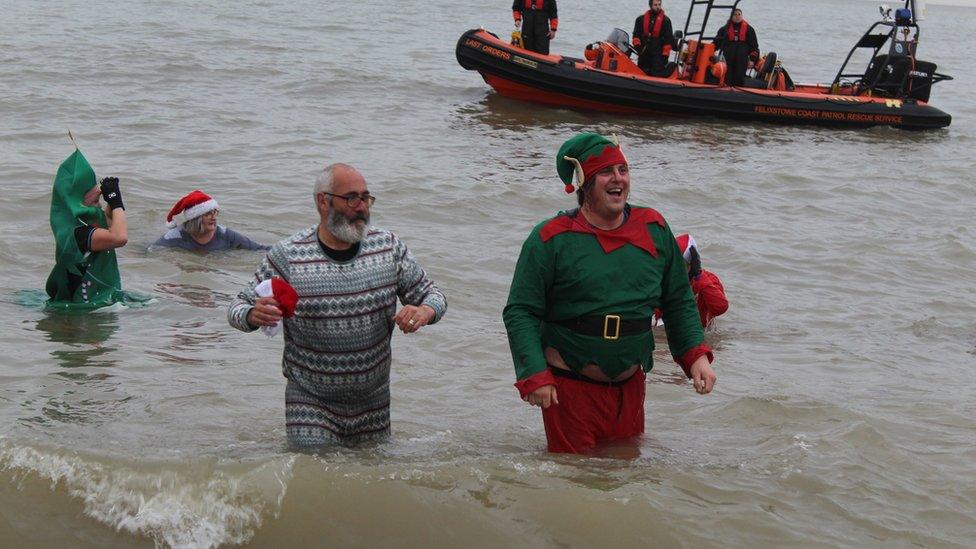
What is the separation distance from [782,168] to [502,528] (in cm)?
1254

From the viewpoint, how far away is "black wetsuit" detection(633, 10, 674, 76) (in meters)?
19.0

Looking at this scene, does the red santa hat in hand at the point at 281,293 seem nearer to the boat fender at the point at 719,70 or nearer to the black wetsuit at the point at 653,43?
the black wetsuit at the point at 653,43

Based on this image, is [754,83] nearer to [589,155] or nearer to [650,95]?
[650,95]

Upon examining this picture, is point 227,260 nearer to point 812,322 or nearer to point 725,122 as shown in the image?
point 812,322

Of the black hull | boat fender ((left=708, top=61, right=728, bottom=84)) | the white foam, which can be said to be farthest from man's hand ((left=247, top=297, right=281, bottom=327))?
boat fender ((left=708, top=61, right=728, bottom=84))

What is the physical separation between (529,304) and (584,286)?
0.22 meters

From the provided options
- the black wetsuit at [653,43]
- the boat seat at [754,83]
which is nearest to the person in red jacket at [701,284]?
the black wetsuit at [653,43]

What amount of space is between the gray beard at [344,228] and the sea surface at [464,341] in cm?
88

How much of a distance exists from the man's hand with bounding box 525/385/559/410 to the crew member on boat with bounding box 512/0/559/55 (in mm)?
15140

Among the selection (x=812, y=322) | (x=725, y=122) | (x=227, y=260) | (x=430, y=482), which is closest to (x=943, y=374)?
(x=812, y=322)

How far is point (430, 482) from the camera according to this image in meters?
4.84

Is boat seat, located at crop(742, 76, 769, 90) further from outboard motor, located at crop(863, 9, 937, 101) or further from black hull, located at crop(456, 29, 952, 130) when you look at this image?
outboard motor, located at crop(863, 9, 937, 101)

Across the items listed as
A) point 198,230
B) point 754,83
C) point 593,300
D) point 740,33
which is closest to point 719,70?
point 740,33

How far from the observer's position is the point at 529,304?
4758 mm
